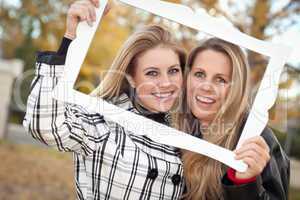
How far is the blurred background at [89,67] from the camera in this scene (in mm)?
2261

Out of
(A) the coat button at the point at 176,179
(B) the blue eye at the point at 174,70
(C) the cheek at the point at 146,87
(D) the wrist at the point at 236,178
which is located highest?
(B) the blue eye at the point at 174,70

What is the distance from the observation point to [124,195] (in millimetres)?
1346

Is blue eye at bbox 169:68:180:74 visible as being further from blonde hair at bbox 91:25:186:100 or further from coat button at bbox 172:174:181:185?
coat button at bbox 172:174:181:185

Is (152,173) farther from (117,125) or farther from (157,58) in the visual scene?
(157,58)

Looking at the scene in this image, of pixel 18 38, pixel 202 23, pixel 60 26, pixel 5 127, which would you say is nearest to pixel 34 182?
pixel 60 26

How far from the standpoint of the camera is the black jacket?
124 centimetres

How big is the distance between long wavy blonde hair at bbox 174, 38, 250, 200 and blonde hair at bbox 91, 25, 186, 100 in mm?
188

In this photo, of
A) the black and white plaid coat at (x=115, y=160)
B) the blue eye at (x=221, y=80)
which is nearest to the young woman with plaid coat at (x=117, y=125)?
the black and white plaid coat at (x=115, y=160)

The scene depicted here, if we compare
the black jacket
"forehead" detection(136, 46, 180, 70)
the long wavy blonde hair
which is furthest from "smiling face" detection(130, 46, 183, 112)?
the black jacket

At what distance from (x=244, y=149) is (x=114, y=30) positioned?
2167mm

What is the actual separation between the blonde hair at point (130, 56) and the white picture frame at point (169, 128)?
12 centimetres

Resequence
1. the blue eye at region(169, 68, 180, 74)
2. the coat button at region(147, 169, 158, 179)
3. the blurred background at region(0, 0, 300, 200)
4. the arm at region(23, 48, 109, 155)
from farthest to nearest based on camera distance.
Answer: the blurred background at region(0, 0, 300, 200) → the blue eye at region(169, 68, 180, 74) → the coat button at region(147, 169, 158, 179) → the arm at region(23, 48, 109, 155)

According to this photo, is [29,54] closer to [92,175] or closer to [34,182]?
[34,182]

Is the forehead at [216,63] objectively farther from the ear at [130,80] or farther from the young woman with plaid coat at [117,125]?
the ear at [130,80]
